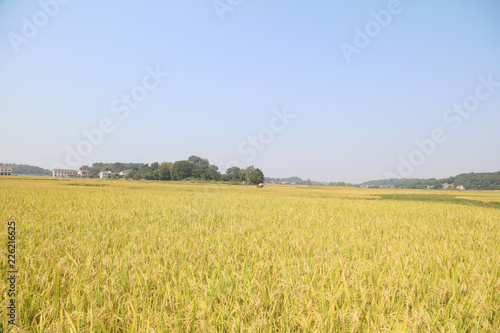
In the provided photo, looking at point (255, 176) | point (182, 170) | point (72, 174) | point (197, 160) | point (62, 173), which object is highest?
point (197, 160)

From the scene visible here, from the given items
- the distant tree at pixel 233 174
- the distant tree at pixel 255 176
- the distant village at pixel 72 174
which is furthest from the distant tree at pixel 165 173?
the distant village at pixel 72 174

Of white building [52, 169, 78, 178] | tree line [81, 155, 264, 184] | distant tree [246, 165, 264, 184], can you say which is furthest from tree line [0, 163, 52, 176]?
distant tree [246, 165, 264, 184]

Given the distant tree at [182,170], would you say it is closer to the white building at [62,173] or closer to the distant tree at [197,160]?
the distant tree at [197,160]

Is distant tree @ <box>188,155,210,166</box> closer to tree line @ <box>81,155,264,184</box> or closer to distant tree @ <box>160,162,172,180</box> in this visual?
tree line @ <box>81,155,264,184</box>

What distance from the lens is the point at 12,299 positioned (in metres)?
2.44

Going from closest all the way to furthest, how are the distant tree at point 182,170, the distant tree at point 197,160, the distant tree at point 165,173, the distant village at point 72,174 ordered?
the distant tree at point 165,173
the distant tree at point 182,170
the distant village at point 72,174
the distant tree at point 197,160

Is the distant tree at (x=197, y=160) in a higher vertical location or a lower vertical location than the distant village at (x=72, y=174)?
higher

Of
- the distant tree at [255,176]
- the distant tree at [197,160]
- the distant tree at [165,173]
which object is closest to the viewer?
the distant tree at [255,176]

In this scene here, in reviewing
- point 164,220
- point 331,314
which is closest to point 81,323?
point 331,314

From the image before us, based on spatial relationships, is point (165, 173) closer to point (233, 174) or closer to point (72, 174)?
point (233, 174)

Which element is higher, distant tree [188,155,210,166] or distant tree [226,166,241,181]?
distant tree [188,155,210,166]

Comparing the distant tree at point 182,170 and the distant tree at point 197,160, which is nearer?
the distant tree at point 182,170

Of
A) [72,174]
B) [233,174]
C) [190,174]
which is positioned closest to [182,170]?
[190,174]

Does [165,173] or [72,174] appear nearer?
[165,173]
